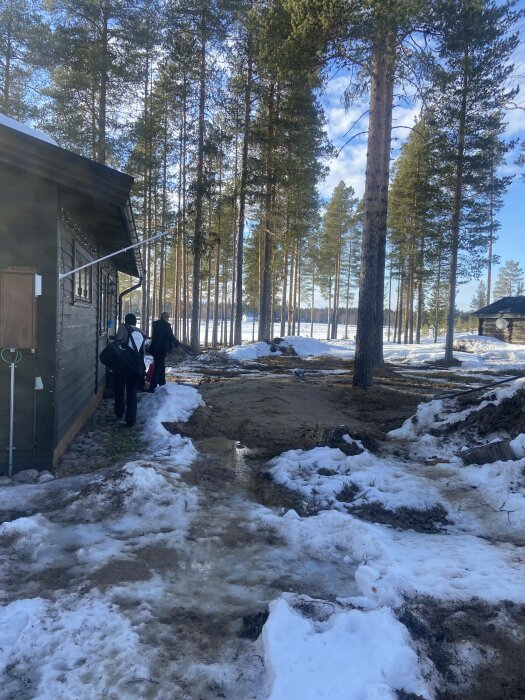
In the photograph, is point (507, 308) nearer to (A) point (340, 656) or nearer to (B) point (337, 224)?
(B) point (337, 224)

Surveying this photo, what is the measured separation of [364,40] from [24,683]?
12919mm

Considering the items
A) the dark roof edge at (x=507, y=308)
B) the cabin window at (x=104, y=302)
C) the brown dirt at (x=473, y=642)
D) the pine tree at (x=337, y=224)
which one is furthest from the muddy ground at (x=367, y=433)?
the pine tree at (x=337, y=224)

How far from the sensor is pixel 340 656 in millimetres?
2521

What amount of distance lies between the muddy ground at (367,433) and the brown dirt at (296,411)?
19 millimetres

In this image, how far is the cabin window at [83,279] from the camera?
747 cm

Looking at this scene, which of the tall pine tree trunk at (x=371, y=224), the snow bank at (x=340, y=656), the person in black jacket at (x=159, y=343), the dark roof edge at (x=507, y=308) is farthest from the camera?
the dark roof edge at (x=507, y=308)

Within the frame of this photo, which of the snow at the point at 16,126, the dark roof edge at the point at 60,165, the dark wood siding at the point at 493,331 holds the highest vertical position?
the snow at the point at 16,126

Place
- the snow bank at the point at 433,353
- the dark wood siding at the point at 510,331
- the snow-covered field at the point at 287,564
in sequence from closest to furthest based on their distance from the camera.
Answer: the snow-covered field at the point at 287,564 < the snow bank at the point at 433,353 < the dark wood siding at the point at 510,331

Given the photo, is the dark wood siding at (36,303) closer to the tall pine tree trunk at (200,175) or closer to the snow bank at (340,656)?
the snow bank at (340,656)

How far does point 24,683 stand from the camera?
2.35 meters

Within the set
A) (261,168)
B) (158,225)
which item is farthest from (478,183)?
(158,225)

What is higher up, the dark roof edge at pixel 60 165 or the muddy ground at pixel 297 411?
the dark roof edge at pixel 60 165

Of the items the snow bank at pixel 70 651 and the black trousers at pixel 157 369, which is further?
the black trousers at pixel 157 369

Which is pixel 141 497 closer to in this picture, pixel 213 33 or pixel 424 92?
pixel 424 92
